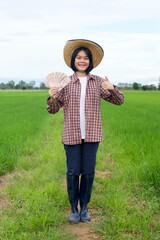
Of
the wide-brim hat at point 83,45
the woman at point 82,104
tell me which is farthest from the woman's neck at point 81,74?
the wide-brim hat at point 83,45

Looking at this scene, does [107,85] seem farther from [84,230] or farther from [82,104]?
[84,230]

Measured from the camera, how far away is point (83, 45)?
102 inches

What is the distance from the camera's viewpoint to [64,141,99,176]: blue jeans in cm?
255

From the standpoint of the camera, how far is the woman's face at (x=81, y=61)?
2562 mm

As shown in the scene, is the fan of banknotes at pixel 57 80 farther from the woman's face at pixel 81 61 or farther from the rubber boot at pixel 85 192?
the rubber boot at pixel 85 192

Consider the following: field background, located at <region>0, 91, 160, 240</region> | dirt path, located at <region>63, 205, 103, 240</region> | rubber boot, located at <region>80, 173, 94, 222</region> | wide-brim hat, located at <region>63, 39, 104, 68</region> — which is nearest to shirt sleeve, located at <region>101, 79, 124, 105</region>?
wide-brim hat, located at <region>63, 39, 104, 68</region>

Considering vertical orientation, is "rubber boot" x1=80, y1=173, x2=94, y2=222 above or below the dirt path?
above

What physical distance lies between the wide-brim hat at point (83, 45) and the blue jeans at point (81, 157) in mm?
819

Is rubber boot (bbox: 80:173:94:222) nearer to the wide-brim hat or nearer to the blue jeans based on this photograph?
the blue jeans

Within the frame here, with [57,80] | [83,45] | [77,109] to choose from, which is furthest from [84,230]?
[83,45]

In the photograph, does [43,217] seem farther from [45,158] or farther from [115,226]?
[45,158]

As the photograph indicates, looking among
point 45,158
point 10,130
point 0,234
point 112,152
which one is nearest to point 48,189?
point 0,234

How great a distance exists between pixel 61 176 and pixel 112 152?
1336mm

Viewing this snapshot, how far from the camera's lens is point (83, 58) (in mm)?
2578
